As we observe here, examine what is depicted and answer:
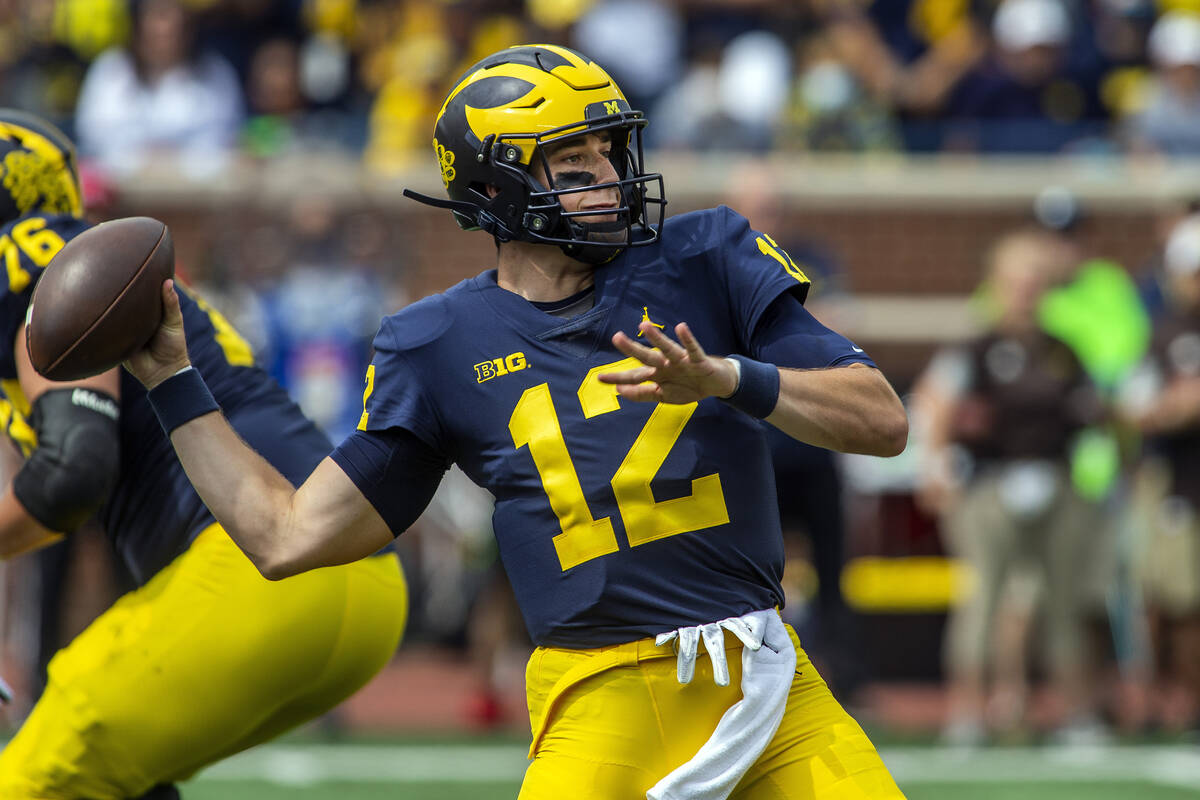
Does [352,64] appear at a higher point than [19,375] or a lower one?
lower

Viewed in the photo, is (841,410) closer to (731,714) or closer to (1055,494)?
(731,714)

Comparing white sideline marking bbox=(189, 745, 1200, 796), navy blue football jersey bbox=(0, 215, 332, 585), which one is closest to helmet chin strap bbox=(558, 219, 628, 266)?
navy blue football jersey bbox=(0, 215, 332, 585)

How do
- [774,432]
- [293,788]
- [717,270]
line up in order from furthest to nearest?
[774,432] < [293,788] < [717,270]

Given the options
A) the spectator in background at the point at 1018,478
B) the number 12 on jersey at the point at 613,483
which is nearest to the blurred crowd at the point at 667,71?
the spectator in background at the point at 1018,478

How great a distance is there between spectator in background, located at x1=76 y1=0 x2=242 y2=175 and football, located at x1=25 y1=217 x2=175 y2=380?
24.6 feet

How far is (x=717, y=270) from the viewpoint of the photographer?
2.93 metres

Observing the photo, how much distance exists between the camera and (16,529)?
3.32 metres

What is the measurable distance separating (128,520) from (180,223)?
7.08 m

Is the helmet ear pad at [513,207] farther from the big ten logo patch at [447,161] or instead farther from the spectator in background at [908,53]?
the spectator in background at [908,53]

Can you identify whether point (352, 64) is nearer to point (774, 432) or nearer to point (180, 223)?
Answer: point (180, 223)

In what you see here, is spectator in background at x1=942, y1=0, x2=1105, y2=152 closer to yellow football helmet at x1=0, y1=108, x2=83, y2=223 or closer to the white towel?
yellow football helmet at x1=0, y1=108, x2=83, y2=223

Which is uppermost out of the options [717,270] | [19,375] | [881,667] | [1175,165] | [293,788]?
[717,270]

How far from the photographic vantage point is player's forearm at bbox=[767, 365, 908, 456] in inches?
106

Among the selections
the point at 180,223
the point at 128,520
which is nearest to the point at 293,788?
the point at 128,520
